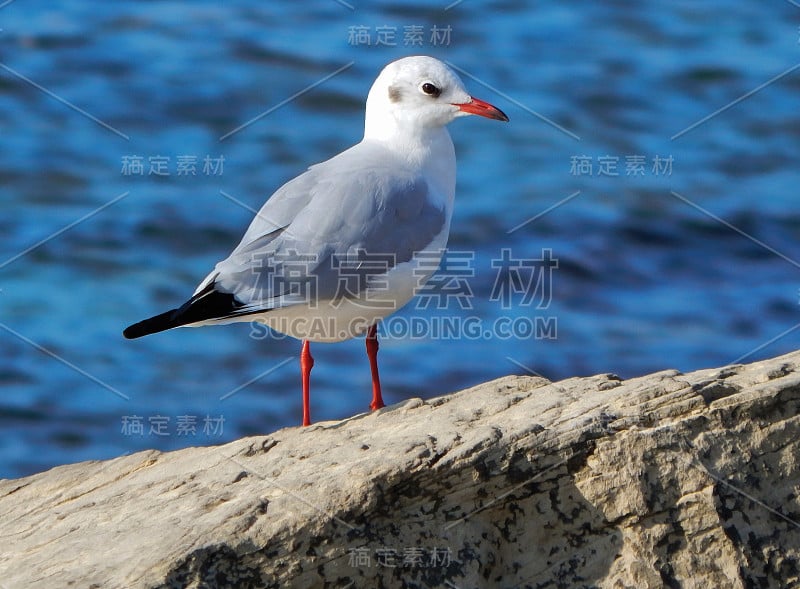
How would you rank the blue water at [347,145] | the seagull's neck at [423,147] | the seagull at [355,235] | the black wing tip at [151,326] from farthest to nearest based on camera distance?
the blue water at [347,145] < the seagull's neck at [423,147] < the seagull at [355,235] < the black wing tip at [151,326]

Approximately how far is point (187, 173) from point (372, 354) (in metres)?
4.77

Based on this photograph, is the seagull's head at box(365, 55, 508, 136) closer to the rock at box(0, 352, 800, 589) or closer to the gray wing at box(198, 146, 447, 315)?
the gray wing at box(198, 146, 447, 315)

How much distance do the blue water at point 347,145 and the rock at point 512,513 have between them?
11.6 feet

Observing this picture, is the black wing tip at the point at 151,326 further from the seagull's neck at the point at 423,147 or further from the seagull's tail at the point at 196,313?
the seagull's neck at the point at 423,147

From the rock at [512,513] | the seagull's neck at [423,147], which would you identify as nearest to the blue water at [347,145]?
A: the seagull's neck at [423,147]

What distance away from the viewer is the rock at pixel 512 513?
3.45 m

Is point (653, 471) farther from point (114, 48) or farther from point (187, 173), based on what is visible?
point (114, 48)

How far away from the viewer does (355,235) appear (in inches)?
194

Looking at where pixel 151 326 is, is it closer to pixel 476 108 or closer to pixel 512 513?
pixel 512 513

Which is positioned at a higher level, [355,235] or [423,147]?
[423,147]

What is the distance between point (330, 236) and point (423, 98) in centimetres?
93

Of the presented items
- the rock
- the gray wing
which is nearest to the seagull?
the gray wing

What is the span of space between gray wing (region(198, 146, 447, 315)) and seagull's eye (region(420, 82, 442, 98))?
431 mm

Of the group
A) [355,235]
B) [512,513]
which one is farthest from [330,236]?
[512,513]
